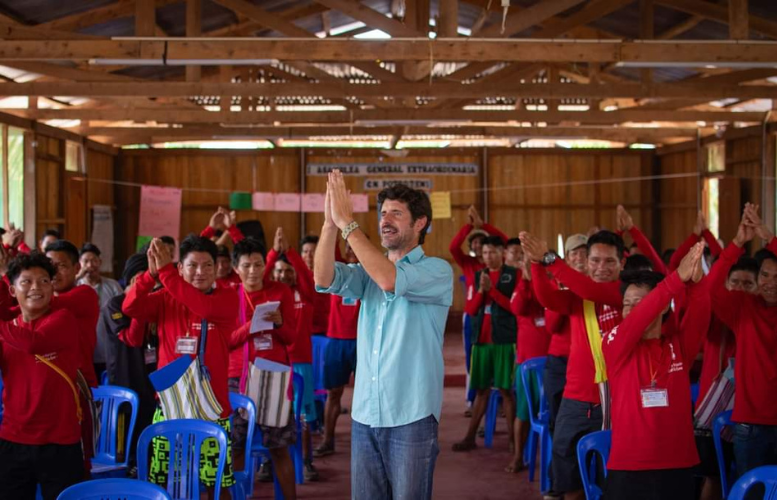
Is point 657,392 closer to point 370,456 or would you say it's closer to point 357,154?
point 370,456

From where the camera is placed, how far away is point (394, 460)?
2.85 m

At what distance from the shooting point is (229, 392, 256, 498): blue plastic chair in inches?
173

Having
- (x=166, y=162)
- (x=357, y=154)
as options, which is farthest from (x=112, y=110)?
(x=357, y=154)

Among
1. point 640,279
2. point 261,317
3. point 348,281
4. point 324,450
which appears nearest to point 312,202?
point 324,450

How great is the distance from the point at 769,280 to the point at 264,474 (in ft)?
12.0

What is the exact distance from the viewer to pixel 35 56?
6691 millimetres

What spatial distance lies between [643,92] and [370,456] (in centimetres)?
739

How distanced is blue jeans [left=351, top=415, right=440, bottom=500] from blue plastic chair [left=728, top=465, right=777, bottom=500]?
1091mm

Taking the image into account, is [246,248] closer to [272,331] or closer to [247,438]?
[272,331]

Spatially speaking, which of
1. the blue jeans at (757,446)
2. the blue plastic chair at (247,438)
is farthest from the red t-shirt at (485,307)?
the blue jeans at (757,446)

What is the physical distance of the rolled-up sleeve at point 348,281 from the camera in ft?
9.64

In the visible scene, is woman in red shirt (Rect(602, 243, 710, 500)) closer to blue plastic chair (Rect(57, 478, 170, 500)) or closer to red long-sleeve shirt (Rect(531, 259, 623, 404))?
red long-sleeve shirt (Rect(531, 259, 623, 404))

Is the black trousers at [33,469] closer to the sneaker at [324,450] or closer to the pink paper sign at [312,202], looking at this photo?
the sneaker at [324,450]

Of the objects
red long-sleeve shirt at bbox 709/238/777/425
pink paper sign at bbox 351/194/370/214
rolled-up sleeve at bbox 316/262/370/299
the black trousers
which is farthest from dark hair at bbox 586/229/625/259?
pink paper sign at bbox 351/194/370/214
